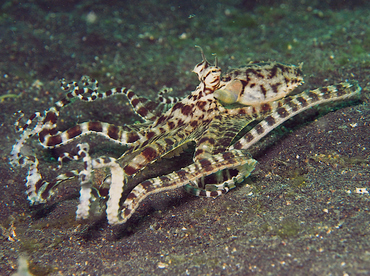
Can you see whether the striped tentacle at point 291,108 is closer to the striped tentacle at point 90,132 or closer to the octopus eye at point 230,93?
the octopus eye at point 230,93

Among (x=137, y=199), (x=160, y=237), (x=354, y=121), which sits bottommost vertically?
(x=160, y=237)

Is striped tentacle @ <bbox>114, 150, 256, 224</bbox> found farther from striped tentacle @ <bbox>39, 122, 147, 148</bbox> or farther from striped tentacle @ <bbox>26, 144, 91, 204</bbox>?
striped tentacle @ <bbox>26, 144, 91, 204</bbox>

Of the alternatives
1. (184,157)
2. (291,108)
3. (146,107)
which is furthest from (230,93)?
(146,107)

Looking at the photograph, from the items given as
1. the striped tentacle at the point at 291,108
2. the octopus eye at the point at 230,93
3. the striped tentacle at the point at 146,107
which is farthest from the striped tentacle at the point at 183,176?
the striped tentacle at the point at 146,107

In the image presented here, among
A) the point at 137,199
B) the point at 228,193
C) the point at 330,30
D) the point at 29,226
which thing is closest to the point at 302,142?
the point at 228,193

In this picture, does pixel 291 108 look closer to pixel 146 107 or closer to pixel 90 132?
pixel 146 107

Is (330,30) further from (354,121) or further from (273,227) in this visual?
(273,227)
